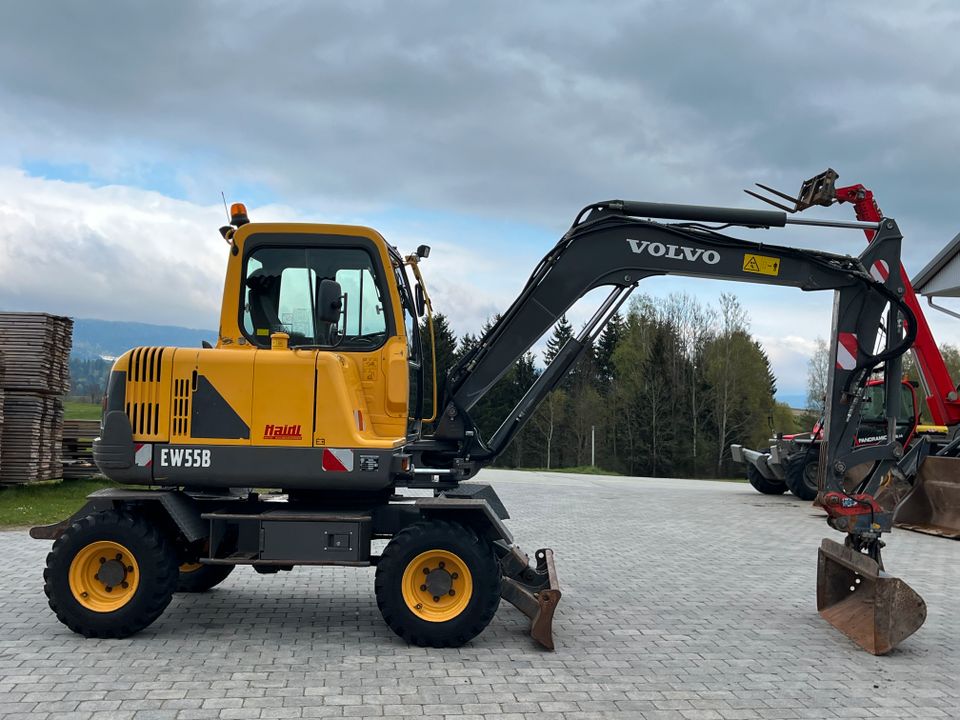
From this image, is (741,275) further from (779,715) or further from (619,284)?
(779,715)

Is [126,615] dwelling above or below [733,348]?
below

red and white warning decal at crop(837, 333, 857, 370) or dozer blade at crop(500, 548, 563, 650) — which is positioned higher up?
red and white warning decal at crop(837, 333, 857, 370)

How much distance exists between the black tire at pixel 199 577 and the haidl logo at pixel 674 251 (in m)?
4.69

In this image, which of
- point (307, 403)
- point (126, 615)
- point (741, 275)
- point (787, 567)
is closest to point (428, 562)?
point (307, 403)

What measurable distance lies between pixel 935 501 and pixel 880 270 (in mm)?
7711

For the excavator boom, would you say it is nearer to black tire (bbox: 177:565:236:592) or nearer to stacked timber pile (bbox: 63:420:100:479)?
black tire (bbox: 177:565:236:592)

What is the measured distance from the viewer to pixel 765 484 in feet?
70.3

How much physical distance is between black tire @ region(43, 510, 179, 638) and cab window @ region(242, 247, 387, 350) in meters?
1.73

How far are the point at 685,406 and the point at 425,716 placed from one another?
4593 cm

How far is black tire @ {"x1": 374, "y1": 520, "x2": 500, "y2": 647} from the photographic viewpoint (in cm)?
657

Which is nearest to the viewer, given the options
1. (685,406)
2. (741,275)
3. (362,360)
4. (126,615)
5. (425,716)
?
(425,716)

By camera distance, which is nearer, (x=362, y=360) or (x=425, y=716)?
(x=425, y=716)

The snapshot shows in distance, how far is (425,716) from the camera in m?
5.15

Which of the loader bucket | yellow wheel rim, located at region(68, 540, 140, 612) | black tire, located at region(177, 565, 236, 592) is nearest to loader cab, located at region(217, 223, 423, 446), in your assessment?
yellow wheel rim, located at region(68, 540, 140, 612)
